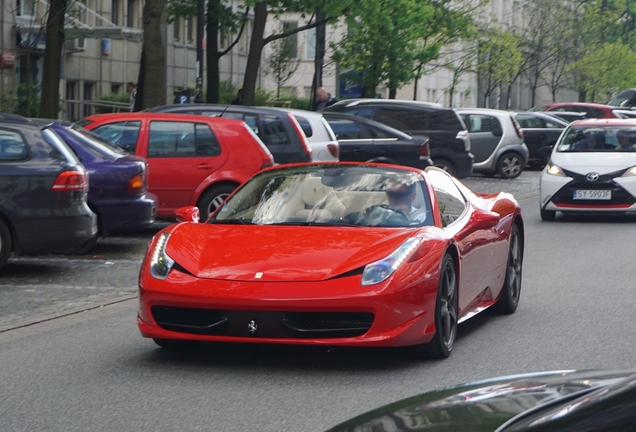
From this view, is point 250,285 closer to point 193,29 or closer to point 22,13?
point 22,13

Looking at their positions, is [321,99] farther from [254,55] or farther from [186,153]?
[186,153]

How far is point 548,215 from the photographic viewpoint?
19453 mm

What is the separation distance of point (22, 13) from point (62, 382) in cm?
3148

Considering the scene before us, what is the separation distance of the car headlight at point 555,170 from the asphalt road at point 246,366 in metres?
7.95

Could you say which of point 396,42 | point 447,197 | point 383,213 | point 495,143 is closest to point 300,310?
point 383,213

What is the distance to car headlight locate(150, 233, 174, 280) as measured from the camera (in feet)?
24.1

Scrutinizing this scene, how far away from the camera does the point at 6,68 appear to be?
118ft

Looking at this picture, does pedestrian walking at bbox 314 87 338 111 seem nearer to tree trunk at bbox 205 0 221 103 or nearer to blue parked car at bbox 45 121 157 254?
tree trunk at bbox 205 0 221 103

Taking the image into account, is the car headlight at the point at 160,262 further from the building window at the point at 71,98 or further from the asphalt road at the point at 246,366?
the building window at the point at 71,98

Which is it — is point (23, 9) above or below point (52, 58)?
above

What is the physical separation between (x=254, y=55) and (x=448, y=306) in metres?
23.8

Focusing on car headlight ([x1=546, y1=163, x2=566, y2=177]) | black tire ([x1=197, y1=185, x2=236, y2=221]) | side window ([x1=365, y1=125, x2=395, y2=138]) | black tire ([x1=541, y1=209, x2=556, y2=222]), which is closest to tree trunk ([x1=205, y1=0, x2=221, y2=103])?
side window ([x1=365, y1=125, x2=395, y2=138])

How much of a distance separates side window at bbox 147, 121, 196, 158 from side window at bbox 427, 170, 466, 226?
728 cm

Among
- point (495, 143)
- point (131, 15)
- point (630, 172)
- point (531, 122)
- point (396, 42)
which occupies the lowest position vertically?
point (495, 143)
